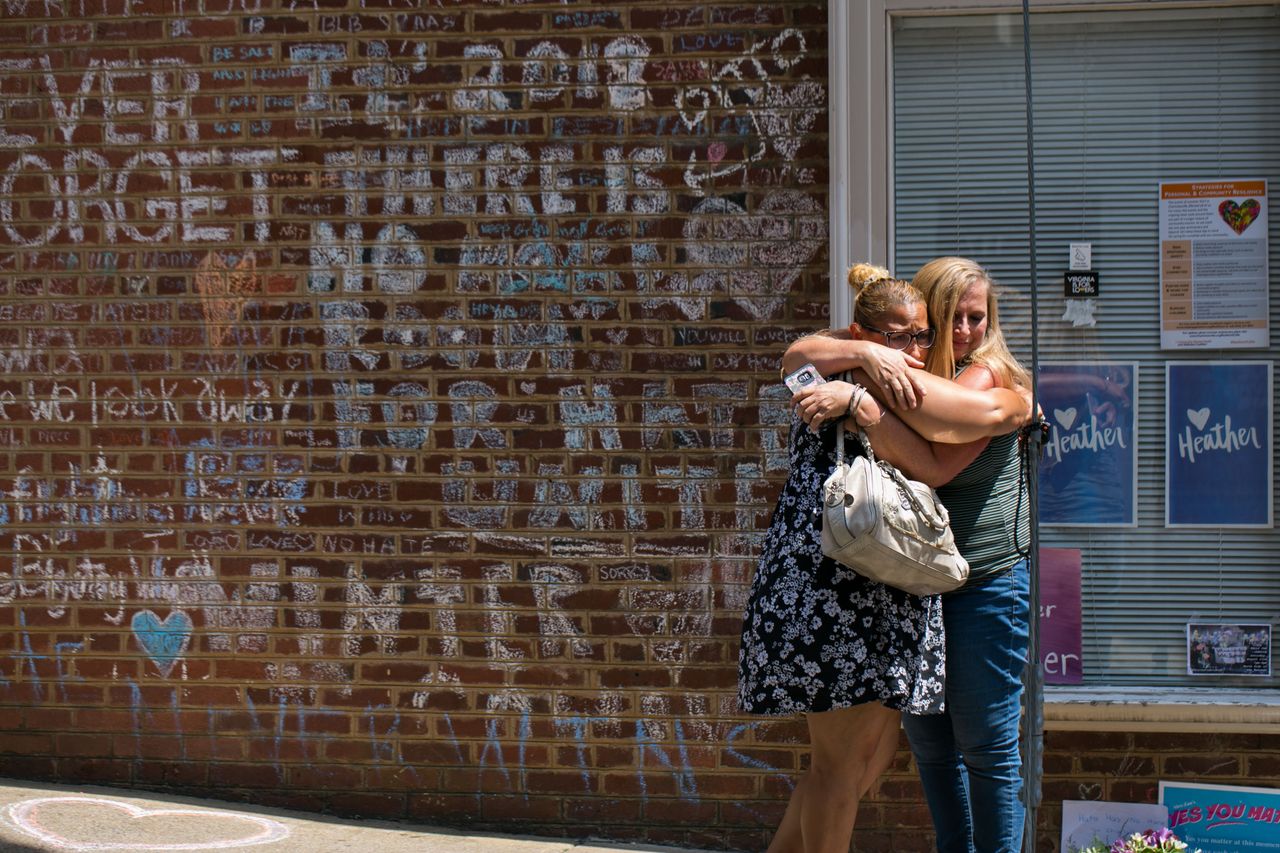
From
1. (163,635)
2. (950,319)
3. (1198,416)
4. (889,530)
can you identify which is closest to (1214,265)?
(1198,416)

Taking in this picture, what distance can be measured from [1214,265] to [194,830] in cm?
390

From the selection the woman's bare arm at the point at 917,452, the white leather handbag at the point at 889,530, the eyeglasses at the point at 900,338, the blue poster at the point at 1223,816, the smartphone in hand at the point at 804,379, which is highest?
the eyeglasses at the point at 900,338

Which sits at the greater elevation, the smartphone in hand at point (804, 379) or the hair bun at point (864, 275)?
the hair bun at point (864, 275)

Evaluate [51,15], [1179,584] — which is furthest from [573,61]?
[1179,584]

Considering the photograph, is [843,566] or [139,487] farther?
[139,487]

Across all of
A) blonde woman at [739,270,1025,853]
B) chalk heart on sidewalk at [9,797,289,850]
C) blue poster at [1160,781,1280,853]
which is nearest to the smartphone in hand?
blonde woman at [739,270,1025,853]

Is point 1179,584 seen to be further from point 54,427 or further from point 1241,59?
point 54,427

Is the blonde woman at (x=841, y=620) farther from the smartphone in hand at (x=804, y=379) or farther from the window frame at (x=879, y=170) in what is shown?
the window frame at (x=879, y=170)

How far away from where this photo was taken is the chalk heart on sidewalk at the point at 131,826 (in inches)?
165

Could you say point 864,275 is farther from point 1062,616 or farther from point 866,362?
point 1062,616

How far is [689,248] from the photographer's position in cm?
453

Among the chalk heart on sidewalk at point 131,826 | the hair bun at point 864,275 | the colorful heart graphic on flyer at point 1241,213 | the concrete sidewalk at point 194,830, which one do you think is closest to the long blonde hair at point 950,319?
the hair bun at point 864,275

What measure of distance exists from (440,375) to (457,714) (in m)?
1.20

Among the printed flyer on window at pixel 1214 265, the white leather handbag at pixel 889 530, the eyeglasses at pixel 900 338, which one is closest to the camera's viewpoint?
the white leather handbag at pixel 889 530
